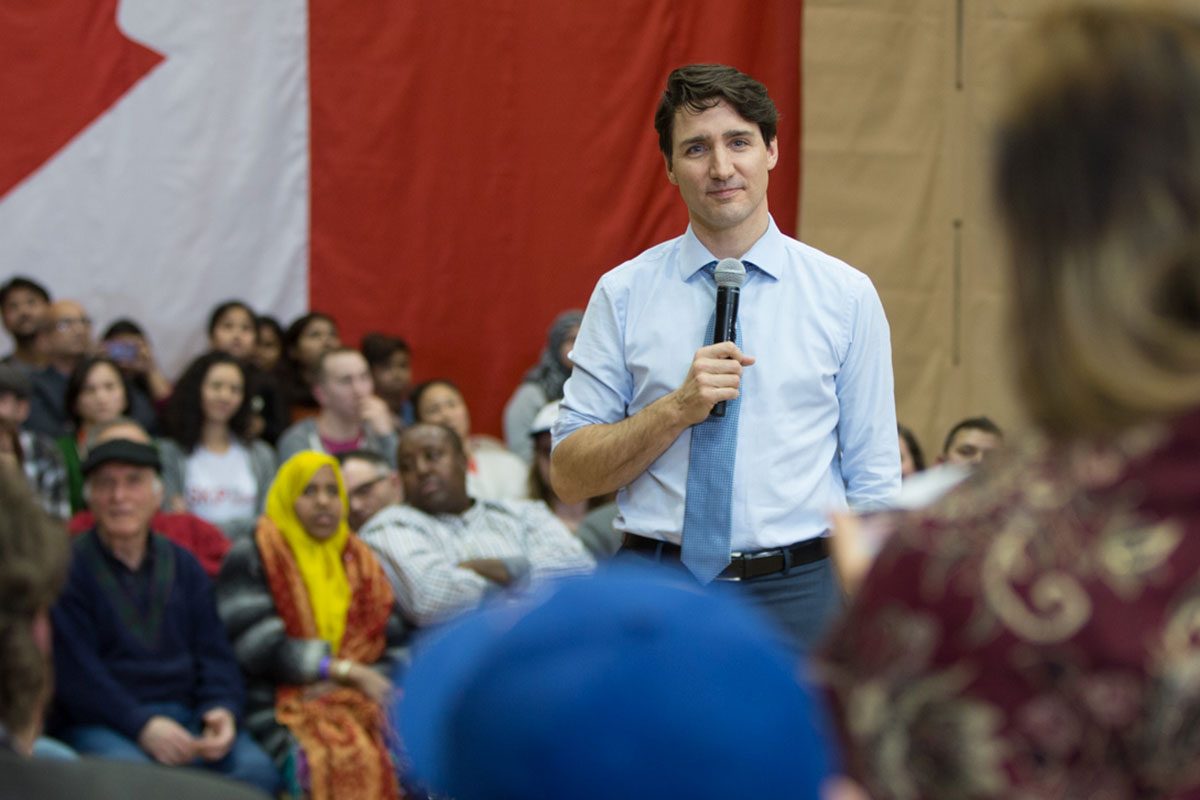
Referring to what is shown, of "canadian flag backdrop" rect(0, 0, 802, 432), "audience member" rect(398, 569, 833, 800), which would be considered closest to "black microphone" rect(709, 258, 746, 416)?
"audience member" rect(398, 569, 833, 800)

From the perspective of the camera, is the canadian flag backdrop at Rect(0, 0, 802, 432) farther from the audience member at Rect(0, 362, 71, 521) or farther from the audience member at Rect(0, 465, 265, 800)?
the audience member at Rect(0, 465, 265, 800)

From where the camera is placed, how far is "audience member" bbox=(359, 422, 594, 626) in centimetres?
490

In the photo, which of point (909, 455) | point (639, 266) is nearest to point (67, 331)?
point (909, 455)

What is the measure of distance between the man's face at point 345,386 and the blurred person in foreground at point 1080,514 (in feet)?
16.2

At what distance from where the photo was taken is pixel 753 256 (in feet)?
9.41

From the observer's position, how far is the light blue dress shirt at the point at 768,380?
2.75m

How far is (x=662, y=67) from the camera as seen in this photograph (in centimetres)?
730

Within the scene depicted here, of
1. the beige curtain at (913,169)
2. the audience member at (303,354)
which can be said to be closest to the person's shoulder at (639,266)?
the audience member at (303,354)

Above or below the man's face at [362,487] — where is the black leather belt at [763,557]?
above

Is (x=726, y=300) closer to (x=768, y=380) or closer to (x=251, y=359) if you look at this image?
(x=768, y=380)

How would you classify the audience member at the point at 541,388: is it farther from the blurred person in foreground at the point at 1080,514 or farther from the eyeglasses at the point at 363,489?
the blurred person in foreground at the point at 1080,514

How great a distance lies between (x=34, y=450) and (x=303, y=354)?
1.70 meters

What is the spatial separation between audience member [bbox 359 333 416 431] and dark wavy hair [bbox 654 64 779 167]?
142 inches

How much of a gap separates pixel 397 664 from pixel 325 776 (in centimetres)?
52
